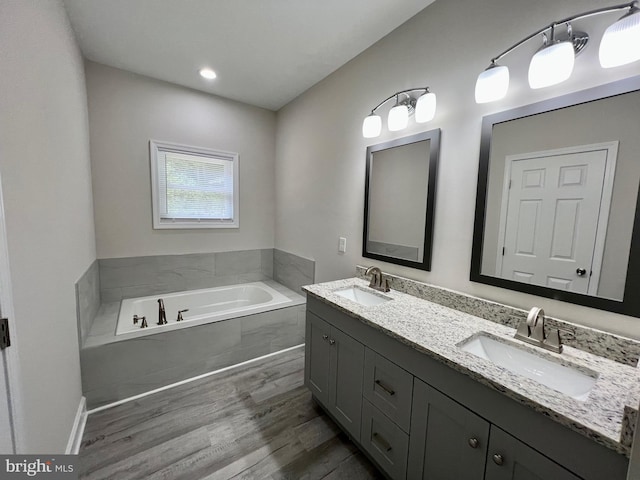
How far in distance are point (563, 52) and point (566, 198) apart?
1.91ft

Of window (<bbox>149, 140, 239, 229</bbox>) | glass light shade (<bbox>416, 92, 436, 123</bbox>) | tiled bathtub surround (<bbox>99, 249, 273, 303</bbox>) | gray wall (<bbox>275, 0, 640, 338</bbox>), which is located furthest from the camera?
window (<bbox>149, 140, 239, 229</bbox>)

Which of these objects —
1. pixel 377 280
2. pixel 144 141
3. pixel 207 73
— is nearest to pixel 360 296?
pixel 377 280

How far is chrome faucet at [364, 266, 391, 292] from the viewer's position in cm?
182

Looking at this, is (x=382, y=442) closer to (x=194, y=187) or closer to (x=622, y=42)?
(x=622, y=42)

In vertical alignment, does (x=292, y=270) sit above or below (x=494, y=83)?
below

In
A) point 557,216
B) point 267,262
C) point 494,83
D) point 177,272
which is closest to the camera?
point 557,216

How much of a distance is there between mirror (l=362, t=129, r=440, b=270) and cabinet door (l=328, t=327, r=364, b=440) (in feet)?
2.27

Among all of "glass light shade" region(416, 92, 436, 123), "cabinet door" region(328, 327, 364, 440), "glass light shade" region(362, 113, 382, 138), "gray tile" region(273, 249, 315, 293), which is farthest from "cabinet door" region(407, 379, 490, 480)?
"gray tile" region(273, 249, 315, 293)

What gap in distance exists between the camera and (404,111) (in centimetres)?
167

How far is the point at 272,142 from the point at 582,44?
2.85 m

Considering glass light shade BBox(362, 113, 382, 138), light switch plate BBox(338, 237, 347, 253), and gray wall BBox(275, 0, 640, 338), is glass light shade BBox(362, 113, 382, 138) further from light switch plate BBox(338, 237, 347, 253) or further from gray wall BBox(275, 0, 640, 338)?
light switch plate BBox(338, 237, 347, 253)

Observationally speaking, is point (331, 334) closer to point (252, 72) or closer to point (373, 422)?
point (373, 422)

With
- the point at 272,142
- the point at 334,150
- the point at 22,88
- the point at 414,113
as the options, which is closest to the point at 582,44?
the point at 414,113

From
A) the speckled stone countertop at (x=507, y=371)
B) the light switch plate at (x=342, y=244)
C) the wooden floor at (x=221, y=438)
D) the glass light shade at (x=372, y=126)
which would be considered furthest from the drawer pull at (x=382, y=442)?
the glass light shade at (x=372, y=126)
